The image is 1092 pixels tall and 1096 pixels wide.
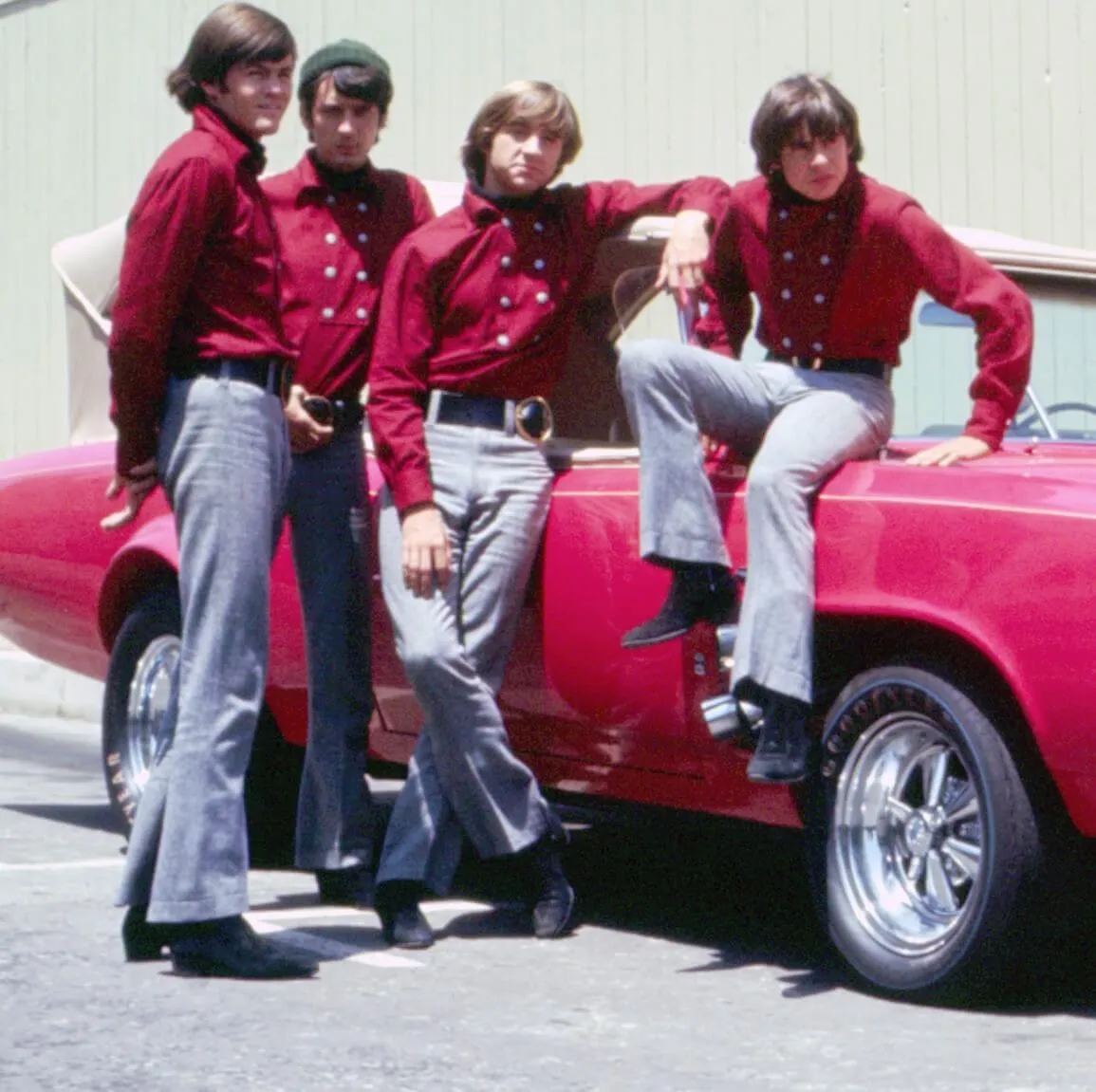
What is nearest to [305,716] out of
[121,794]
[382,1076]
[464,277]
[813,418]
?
[121,794]

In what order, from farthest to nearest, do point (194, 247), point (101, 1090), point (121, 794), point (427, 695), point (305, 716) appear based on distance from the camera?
point (121, 794)
point (305, 716)
point (427, 695)
point (194, 247)
point (101, 1090)

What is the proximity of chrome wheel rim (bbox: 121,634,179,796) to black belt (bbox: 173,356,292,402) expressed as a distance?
1694 millimetres

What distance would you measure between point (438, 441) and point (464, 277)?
360mm

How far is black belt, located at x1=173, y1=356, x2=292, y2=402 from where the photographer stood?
17.2 feet

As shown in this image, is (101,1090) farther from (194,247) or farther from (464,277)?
(464,277)

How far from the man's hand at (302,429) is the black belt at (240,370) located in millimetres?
420

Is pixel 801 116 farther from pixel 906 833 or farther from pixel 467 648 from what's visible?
pixel 906 833

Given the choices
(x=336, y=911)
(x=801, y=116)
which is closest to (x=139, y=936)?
(x=336, y=911)

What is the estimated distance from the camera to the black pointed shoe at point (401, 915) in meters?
5.59

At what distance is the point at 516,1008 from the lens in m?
4.92

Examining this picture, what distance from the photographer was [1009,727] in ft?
15.8

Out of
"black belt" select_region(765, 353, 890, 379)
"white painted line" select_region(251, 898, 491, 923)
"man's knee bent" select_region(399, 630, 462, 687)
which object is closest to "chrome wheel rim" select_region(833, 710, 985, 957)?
"black belt" select_region(765, 353, 890, 379)

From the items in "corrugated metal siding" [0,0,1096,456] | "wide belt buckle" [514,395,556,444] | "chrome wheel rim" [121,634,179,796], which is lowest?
"chrome wheel rim" [121,634,179,796]

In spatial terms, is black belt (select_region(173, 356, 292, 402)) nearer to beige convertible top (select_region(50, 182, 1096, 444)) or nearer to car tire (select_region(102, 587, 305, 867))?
car tire (select_region(102, 587, 305, 867))
